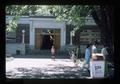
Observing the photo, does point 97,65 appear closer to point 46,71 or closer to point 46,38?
point 46,71

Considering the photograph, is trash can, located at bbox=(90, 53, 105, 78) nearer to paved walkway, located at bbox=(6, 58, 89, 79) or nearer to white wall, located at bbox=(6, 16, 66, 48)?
paved walkway, located at bbox=(6, 58, 89, 79)

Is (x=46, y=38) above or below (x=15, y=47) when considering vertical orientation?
above

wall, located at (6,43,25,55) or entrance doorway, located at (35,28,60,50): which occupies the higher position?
entrance doorway, located at (35,28,60,50)

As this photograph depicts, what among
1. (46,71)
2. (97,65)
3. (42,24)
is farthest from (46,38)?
(97,65)

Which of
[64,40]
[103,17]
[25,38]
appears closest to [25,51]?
[25,38]

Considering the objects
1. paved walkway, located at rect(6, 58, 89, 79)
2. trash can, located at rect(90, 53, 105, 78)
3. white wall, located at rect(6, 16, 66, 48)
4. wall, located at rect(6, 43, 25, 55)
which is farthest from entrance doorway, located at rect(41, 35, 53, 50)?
trash can, located at rect(90, 53, 105, 78)

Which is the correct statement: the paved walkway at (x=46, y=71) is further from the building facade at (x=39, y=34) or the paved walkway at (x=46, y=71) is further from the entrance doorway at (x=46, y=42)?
the building facade at (x=39, y=34)

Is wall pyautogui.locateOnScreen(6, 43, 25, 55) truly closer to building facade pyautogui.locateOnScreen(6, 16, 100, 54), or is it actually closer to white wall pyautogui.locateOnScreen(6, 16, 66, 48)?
building facade pyautogui.locateOnScreen(6, 16, 100, 54)

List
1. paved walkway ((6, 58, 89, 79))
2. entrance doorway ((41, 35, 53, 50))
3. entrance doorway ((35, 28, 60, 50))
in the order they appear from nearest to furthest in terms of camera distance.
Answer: paved walkway ((6, 58, 89, 79)) < entrance doorway ((41, 35, 53, 50)) < entrance doorway ((35, 28, 60, 50))

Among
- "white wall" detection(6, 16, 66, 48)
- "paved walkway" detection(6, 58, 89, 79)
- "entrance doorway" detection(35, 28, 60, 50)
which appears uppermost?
"white wall" detection(6, 16, 66, 48)

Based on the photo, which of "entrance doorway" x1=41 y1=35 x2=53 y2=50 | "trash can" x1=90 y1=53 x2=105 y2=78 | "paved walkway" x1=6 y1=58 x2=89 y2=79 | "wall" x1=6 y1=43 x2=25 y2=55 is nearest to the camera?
"trash can" x1=90 y1=53 x2=105 y2=78

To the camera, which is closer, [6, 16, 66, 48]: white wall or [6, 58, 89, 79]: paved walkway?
[6, 58, 89, 79]: paved walkway
